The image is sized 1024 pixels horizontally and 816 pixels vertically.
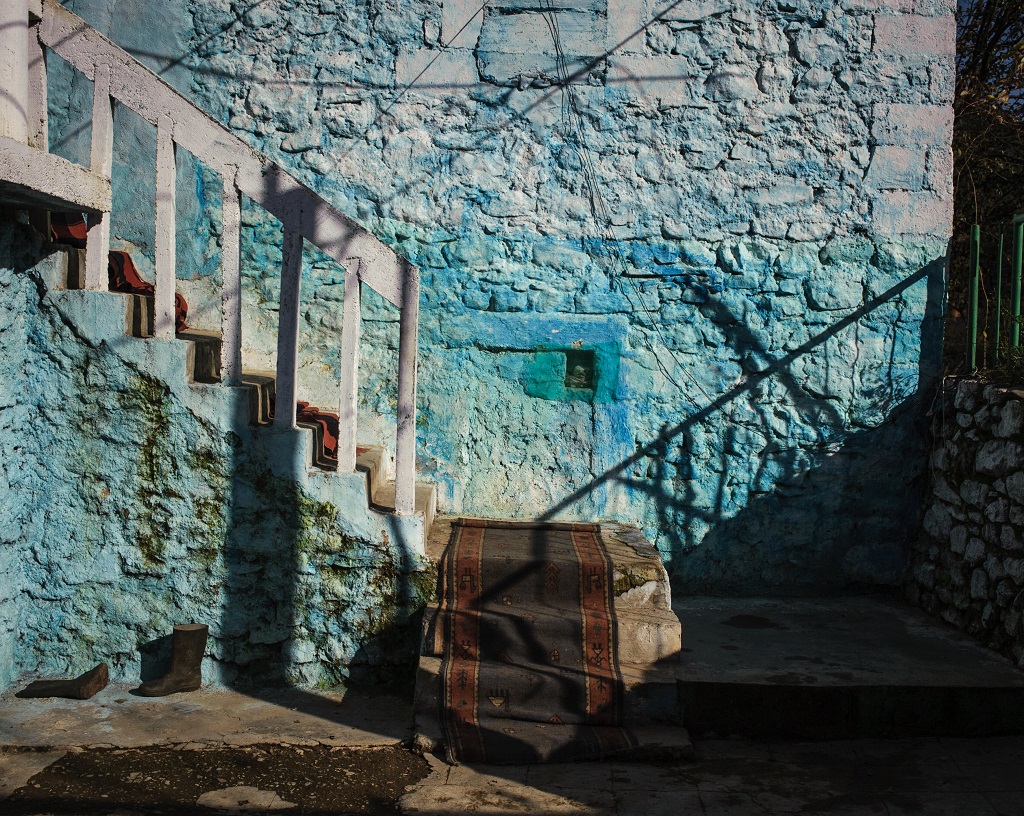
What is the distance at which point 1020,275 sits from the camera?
16.6 ft

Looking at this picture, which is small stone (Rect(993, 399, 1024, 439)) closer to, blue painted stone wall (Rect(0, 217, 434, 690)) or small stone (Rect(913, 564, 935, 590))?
small stone (Rect(913, 564, 935, 590))

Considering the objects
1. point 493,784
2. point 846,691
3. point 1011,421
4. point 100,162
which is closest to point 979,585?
point 1011,421

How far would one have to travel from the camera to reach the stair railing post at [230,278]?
425cm

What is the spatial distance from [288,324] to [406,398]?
639 mm

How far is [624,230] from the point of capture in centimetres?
539

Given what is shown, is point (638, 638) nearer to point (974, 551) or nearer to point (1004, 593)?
point (1004, 593)

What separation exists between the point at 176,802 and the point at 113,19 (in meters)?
4.21

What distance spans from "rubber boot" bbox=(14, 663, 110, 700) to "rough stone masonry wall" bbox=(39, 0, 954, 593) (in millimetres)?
1907

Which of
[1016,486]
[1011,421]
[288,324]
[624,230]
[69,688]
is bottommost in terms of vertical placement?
[69,688]

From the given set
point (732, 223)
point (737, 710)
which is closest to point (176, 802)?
point (737, 710)

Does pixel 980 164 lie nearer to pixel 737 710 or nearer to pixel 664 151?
pixel 664 151

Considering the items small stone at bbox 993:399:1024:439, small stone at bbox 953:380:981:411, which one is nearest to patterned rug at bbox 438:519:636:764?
small stone at bbox 993:399:1024:439

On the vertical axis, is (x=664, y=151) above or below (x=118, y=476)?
above

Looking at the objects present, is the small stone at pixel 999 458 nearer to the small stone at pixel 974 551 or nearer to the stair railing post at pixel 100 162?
the small stone at pixel 974 551
